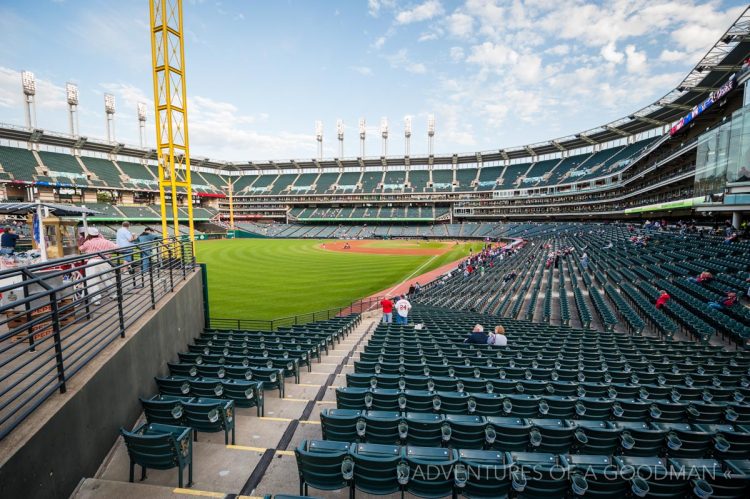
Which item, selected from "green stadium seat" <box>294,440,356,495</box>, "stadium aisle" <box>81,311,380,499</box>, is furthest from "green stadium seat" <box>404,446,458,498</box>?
"stadium aisle" <box>81,311,380,499</box>

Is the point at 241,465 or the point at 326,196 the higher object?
the point at 326,196

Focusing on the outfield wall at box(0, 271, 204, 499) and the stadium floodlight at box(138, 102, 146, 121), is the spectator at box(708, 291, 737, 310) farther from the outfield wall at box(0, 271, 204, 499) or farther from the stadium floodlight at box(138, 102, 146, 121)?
the stadium floodlight at box(138, 102, 146, 121)

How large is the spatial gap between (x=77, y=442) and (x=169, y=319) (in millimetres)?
3788

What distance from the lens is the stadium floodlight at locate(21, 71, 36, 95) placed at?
64188 mm

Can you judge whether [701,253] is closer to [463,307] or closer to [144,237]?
[463,307]

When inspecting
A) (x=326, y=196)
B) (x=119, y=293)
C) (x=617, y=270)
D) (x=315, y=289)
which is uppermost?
(x=326, y=196)

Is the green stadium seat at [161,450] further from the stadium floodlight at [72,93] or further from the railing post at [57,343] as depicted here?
the stadium floodlight at [72,93]

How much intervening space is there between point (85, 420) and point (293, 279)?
2488 cm

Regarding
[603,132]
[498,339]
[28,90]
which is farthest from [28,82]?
[603,132]

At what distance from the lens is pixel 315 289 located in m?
25.5

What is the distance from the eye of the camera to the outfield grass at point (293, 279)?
2083 cm

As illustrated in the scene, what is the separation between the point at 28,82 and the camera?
64.7 meters

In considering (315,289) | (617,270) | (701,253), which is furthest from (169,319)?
(701,253)

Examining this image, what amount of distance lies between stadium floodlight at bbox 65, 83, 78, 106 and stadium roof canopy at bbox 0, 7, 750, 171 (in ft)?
24.0
